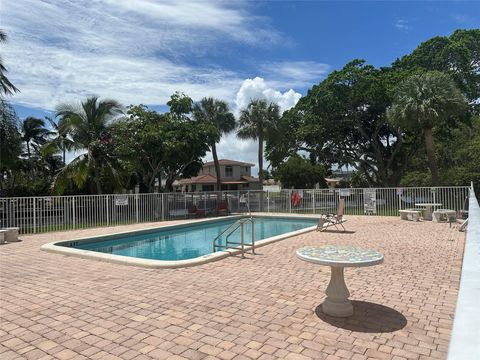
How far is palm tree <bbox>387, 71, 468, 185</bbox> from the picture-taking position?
70.9ft

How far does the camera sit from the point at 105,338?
420 cm

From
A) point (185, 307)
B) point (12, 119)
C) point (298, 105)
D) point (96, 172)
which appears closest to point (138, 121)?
point (96, 172)

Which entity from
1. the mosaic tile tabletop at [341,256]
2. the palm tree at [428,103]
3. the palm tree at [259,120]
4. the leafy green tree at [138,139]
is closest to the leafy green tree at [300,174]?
the palm tree at [259,120]

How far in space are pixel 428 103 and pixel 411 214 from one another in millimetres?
7823

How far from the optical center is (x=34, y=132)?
43.6m

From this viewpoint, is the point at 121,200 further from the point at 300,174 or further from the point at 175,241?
the point at 300,174

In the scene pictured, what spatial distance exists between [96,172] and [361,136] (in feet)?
83.0

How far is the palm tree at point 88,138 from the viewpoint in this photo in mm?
22453

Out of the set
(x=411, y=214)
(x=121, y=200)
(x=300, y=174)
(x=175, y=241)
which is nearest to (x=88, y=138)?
(x=121, y=200)

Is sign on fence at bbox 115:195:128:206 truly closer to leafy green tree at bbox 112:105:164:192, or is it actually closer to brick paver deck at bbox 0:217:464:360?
leafy green tree at bbox 112:105:164:192

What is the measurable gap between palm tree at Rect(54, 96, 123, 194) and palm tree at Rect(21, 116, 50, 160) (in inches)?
902

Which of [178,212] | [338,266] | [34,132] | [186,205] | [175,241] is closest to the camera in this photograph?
[338,266]

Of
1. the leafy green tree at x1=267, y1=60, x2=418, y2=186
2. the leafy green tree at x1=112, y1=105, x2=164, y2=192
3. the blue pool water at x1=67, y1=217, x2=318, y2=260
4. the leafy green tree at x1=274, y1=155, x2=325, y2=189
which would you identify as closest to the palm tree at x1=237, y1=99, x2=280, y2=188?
the leafy green tree at x1=267, y1=60, x2=418, y2=186

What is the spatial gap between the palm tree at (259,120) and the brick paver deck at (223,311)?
27.1 metres
